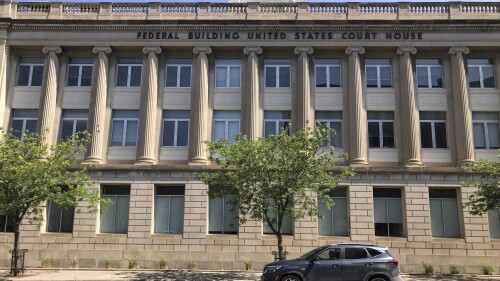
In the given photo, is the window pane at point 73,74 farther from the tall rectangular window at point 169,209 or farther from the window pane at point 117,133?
the tall rectangular window at point 169,209

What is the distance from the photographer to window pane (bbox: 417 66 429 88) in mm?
27534

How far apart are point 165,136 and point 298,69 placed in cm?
916

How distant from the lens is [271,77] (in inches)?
1108

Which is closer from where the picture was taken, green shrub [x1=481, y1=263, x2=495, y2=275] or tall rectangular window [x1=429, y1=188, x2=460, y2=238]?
green shrub [x1=481, y1=263, x2=495, y2=275]

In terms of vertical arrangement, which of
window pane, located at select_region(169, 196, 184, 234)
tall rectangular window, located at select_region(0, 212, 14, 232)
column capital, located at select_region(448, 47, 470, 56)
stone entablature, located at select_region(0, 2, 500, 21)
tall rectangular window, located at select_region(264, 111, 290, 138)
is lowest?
tall rectangular window, located at select_region(0, 212, 14, 232)

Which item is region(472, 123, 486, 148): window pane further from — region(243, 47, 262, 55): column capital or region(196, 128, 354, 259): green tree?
region(243, 47, 262, 55): column capital

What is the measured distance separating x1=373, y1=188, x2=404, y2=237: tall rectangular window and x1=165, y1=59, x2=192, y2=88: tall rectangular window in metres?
13.3

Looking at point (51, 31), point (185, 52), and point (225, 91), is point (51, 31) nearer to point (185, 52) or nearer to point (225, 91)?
point (185, 52)

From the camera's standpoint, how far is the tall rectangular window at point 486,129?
2662 centimetres

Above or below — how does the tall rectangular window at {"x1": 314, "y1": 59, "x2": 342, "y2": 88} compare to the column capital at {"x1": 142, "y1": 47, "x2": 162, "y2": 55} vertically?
below

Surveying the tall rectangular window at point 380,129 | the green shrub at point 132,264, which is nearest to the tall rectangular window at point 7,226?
the green shrub at point 132,264

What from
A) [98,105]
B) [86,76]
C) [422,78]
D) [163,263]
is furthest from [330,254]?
[86,76]

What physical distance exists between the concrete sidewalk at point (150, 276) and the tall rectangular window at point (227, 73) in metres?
11.4

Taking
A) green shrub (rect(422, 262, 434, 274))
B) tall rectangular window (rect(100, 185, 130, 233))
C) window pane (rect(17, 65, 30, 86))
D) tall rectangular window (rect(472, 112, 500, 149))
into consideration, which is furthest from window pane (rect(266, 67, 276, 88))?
window pane (rect(17, 65, 30, 86))
